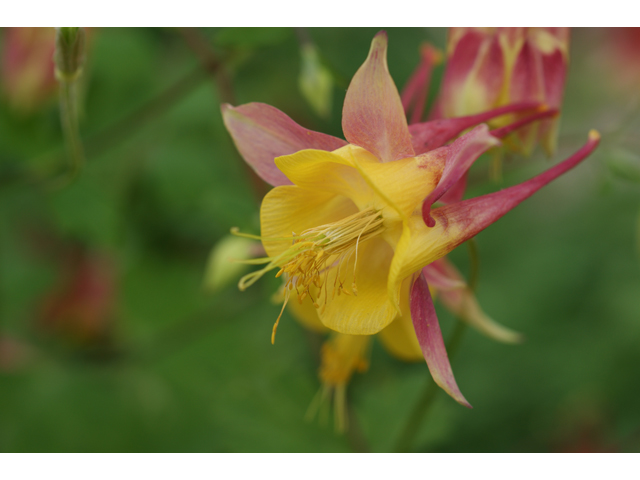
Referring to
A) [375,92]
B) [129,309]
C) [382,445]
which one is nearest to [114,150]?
[129,309]

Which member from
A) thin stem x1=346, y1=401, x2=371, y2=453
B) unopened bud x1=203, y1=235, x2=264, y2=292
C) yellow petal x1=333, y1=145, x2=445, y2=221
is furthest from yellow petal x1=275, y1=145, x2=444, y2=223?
thin stem x1=346, y1=401, x2=371, y2=453

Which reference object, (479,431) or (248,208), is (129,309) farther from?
(479,431)

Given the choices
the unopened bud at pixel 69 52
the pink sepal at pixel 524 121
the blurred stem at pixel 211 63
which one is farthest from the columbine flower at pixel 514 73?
the unopened bud at pixel 69 52

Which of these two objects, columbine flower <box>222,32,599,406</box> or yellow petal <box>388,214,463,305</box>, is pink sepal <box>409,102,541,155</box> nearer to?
columbine flower <box>222,32,599,406</box>

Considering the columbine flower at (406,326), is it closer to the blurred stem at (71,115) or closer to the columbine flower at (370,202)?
the columbine flower at (370,202)

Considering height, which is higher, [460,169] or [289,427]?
[460,169]

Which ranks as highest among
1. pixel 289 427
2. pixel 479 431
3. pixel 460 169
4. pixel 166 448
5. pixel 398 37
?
pixel 460 169

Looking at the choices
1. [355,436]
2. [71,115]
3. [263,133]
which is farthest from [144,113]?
[355,436]
